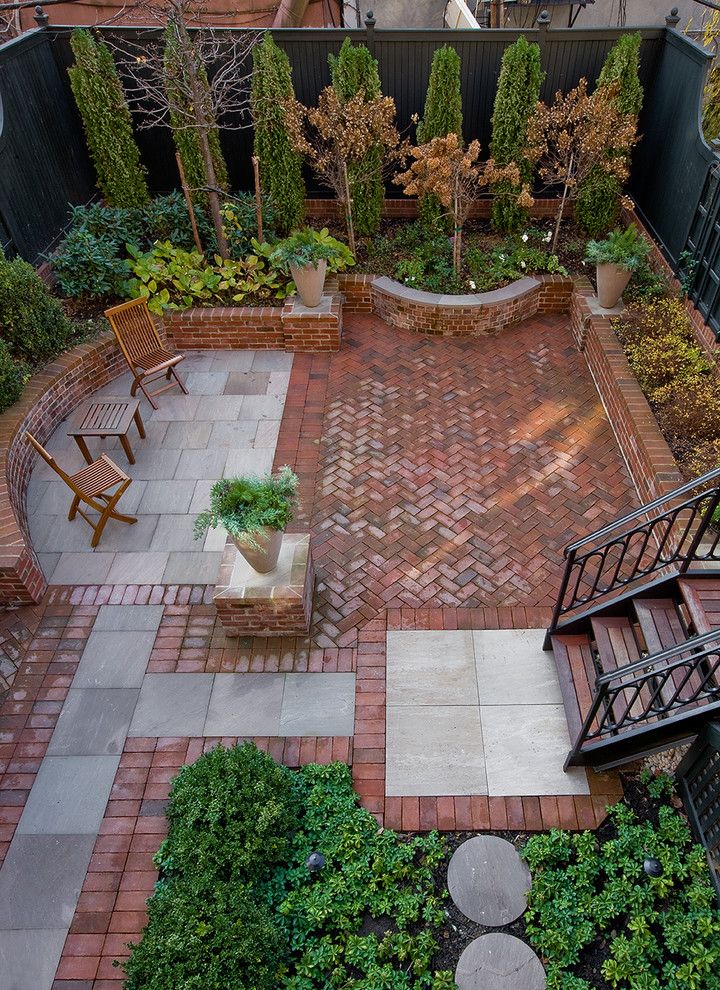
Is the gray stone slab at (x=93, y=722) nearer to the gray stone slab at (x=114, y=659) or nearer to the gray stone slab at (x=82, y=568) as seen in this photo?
the gray stone slab at (x=114, y=659)

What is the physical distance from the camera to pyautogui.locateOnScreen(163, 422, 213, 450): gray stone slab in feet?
20.1

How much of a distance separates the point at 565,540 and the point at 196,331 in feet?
14.6

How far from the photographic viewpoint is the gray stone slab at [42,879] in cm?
350

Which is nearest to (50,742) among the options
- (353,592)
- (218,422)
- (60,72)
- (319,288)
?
(353,592)

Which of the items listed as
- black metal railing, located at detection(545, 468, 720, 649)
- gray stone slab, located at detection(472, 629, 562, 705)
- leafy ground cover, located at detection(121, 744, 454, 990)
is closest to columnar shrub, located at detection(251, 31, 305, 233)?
black metal railing, located at detection(545, 468, 720, 649)

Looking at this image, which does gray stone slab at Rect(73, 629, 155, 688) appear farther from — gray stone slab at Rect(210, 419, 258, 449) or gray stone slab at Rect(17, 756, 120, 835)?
gray stone slab at Rect(210, 419, 258, 449)

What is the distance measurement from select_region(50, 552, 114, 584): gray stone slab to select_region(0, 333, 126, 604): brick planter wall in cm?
15

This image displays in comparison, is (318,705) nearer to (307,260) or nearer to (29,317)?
(307,260)

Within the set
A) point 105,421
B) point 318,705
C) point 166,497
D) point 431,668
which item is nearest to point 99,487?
point 166,497

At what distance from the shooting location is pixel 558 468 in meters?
5.73

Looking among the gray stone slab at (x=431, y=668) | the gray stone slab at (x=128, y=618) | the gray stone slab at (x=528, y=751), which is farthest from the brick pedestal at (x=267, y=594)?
the gray stone slab at (x=528, y=751)

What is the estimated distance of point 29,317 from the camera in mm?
6070

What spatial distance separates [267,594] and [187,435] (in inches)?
96.5

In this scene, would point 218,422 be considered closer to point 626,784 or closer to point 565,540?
point 565,540
